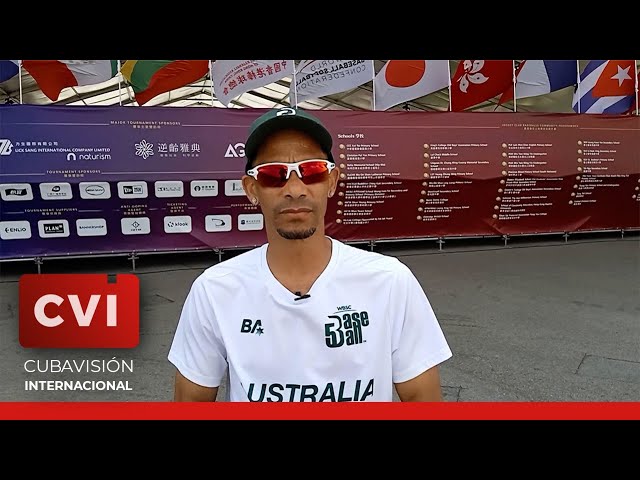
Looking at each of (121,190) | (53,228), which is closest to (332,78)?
(121,190)

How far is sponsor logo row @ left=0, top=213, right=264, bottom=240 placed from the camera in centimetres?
453

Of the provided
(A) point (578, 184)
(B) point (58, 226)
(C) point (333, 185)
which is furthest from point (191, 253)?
(A) point (578, 184)

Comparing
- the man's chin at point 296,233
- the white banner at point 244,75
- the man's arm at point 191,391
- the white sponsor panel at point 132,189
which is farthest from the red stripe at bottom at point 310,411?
the white sponsor panel at point 132,189

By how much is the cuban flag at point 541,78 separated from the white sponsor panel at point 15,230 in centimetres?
479

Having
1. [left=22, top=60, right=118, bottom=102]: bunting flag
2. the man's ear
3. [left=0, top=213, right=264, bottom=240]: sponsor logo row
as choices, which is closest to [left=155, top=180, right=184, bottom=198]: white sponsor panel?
[left=0, top=213, right=264, bottom=240]: sponsor logo row

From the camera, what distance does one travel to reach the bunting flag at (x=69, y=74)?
3.62m

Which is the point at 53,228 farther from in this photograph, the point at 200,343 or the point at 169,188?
the point at 200,343

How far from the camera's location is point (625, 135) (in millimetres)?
4902

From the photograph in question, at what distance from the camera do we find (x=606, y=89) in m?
4.83

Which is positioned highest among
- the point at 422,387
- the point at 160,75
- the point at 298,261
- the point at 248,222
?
the point at 160,75

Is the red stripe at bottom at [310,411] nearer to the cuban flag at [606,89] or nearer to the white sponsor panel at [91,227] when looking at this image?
the cuban flag at [606,89]

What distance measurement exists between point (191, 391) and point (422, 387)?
611 mm

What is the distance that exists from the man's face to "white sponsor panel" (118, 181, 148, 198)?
3.73 m

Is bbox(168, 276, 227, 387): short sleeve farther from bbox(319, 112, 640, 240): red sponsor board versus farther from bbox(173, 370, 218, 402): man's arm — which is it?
bbox(319, 112, 640, 240): red sponsor board
